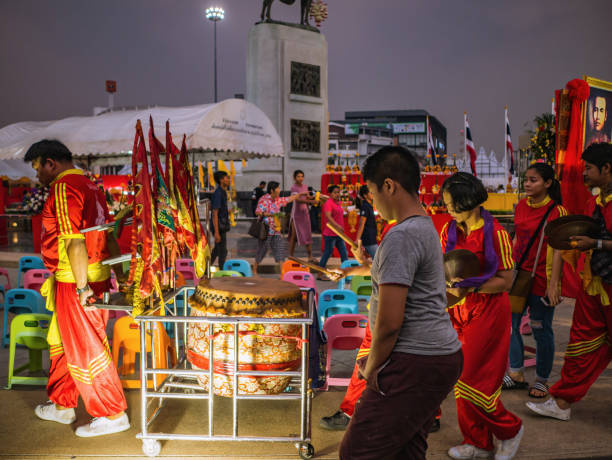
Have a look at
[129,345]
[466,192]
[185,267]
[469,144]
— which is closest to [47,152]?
[129,345]

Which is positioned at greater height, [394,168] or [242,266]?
[394,168]

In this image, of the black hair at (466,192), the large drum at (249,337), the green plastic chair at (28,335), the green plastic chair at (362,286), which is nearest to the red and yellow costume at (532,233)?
the black hair at (466,192)

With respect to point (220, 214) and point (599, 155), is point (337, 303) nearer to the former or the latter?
point (599, 155)

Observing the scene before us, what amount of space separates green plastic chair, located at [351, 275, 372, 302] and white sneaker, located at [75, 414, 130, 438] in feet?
10.4

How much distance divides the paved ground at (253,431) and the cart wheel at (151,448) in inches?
2.7

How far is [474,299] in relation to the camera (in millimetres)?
3195

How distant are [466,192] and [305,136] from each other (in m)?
16.9

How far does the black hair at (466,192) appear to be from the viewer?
10.3ft

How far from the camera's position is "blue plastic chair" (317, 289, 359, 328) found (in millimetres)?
5238

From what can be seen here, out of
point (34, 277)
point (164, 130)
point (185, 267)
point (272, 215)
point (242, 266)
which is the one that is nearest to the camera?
point (34, 277)

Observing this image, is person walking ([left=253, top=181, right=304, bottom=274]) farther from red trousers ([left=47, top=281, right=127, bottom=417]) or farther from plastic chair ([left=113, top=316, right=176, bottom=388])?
red trousers ([left=47, top=281, right=127, bottom=417])

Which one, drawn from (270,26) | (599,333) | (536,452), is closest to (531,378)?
(599,333)

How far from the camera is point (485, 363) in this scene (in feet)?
10.3

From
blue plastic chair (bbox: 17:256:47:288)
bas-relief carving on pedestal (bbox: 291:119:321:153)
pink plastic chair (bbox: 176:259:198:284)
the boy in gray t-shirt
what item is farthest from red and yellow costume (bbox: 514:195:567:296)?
bas-relief carving on pedestal (bbox: 291:119:321:153)
